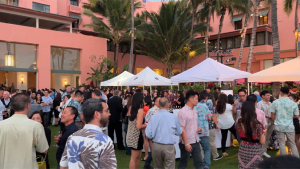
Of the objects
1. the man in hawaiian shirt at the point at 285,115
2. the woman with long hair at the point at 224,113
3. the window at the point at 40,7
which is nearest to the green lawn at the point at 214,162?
the woman with long hair at the point at 224,113

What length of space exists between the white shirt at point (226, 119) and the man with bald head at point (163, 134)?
3.01 metres

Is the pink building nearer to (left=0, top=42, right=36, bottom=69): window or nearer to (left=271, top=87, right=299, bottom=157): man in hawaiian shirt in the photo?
(left=0, top=42, right=36, bottom=69): window

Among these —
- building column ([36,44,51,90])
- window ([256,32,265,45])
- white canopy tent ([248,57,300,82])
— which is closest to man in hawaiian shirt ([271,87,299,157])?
white canopy tent ([248,57,300,82])

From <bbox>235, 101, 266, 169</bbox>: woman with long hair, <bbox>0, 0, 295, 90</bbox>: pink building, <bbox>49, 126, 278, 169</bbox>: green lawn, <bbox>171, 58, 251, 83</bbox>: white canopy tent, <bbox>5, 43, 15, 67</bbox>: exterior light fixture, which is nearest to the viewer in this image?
<bbox>235, 101, 266, 169</bbox>: woman with long hair

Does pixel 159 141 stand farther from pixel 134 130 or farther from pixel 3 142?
pixel 3 142

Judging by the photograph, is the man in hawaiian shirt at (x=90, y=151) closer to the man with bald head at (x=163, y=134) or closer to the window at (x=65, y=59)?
the man with bald head at (x=163, y=134)

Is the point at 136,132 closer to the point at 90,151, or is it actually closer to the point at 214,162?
the point at 214,162

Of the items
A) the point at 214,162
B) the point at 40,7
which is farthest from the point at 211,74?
the point at 40,7

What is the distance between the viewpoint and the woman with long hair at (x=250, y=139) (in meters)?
3.76

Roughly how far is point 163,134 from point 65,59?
66.5 ft

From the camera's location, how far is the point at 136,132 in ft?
17.2

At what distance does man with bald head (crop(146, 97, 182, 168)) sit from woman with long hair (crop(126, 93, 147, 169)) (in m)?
0.84

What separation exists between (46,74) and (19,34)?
3767 millimetres

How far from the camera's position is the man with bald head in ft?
13.5
